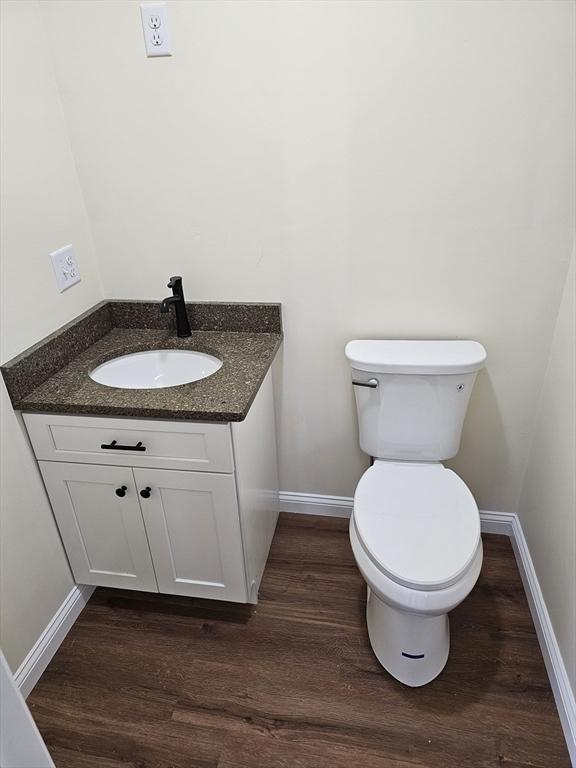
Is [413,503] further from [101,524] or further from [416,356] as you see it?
[101,524]

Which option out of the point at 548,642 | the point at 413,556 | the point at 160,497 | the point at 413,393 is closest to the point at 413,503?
the point at 413,556

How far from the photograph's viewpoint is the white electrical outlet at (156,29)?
4.54 feet

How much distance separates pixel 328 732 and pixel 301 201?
60.7 inches

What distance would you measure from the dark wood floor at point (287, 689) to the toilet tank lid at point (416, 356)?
819mm

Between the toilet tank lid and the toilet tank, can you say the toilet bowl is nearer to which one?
the toilet tank

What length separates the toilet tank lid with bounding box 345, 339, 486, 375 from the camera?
1541 mm

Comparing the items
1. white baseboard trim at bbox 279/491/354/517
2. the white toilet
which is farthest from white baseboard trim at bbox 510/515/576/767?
white baseboard trim at bbox 279/491/354/517

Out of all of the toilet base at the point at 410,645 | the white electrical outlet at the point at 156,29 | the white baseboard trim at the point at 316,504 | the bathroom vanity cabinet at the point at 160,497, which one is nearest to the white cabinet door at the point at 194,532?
the bathroom vanity cabinet at the point at 160,497

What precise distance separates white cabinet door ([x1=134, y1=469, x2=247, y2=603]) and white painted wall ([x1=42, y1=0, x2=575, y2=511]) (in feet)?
1.89

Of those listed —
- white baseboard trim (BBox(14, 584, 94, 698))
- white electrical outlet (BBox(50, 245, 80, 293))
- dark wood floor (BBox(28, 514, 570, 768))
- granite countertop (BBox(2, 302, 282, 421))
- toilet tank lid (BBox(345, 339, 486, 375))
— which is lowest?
dark wood floor (BBox(28, 514, 570, 768))

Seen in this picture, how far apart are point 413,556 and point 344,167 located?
3.68ft

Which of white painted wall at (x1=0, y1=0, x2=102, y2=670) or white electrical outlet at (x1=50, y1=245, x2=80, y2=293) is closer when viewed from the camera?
white painted wall at (x1=0, y1=0, x2=102, y2=670)

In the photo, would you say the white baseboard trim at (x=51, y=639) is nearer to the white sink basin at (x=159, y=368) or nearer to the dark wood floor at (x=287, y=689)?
the dark wood floor at (x=287, y=689)

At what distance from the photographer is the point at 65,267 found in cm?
158
